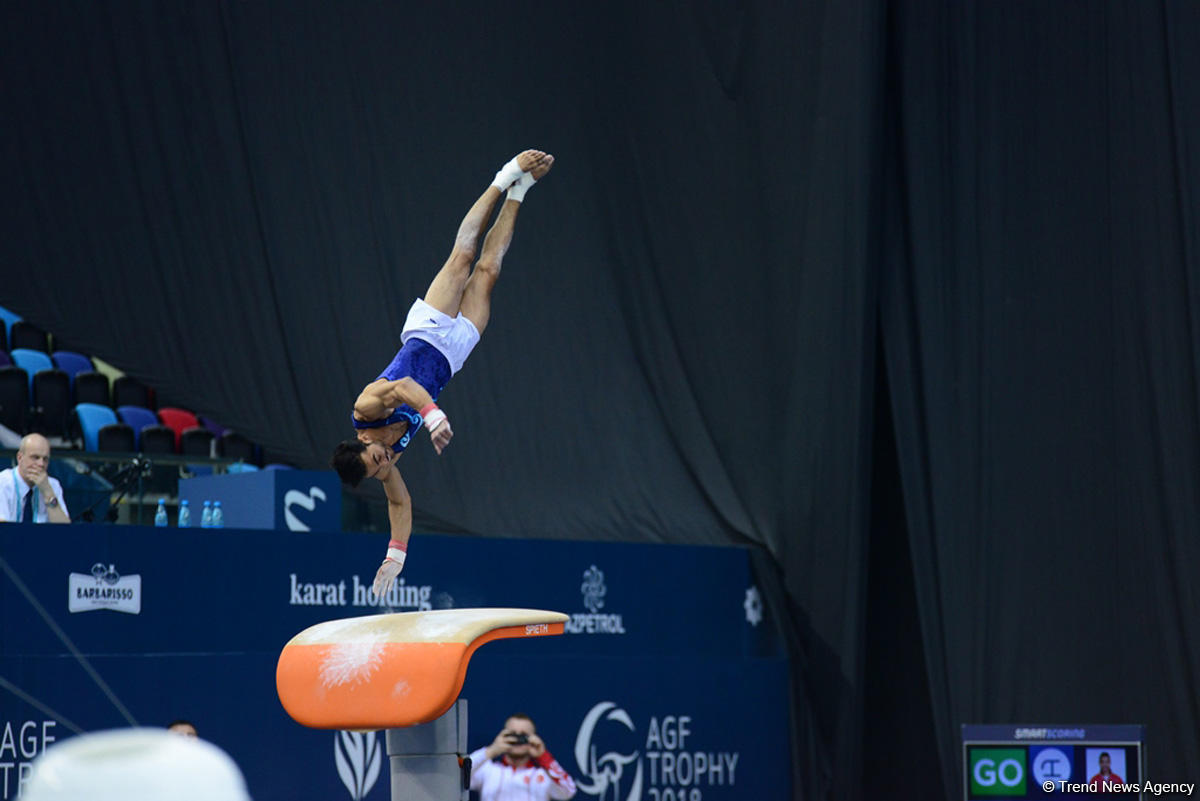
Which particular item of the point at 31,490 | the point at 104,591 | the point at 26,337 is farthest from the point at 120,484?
the point at 26,337

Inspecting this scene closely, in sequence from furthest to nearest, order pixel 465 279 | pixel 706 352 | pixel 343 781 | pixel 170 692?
pixel 706 352
pixel 343 781
pixel 170 692
pixel 465 279

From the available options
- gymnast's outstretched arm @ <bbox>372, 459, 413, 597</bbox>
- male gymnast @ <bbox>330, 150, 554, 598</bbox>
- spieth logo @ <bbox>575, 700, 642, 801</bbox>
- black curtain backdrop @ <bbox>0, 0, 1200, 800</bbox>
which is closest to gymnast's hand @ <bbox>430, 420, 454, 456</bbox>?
male gymnast @ <bbox>330, 150, 554, 598</bbox>

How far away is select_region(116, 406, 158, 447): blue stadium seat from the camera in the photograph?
33.7 ft

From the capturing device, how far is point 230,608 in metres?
7.57

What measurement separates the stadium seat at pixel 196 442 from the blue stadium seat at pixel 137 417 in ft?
0.87

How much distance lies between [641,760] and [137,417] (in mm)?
4386

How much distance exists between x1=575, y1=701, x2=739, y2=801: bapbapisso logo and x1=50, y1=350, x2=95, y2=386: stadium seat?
4818 millimetres

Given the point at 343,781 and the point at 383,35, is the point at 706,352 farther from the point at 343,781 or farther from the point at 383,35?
the point at 343,781

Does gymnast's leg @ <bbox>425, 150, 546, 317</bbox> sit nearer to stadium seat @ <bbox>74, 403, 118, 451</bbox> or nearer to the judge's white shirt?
the judge's white shirt

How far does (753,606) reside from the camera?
983 cm

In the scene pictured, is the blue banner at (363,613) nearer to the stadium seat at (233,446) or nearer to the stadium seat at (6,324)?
the stadium seat at (233,446)

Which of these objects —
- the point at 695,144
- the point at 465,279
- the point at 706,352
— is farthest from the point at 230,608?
the point at 695,144

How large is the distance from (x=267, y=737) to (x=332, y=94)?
5205mm

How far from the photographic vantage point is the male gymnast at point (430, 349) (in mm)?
5465
